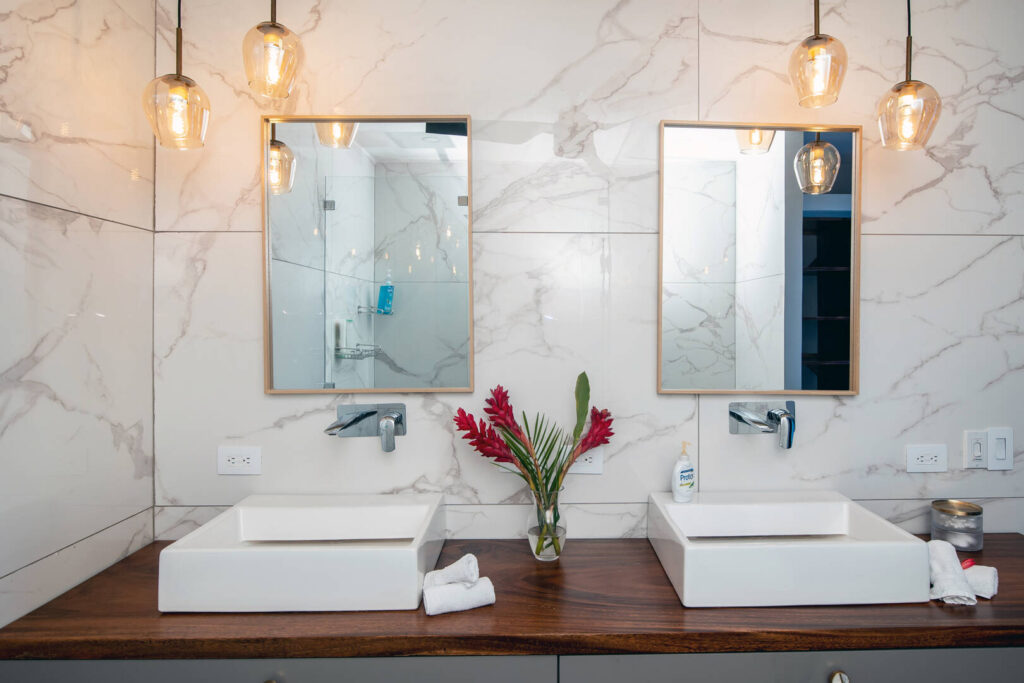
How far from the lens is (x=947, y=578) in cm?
111

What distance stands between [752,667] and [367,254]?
1.28 m

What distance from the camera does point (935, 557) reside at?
1.16 m

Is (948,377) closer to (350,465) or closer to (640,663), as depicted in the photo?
(640,663)

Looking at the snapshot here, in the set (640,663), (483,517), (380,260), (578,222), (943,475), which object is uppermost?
(578,222)

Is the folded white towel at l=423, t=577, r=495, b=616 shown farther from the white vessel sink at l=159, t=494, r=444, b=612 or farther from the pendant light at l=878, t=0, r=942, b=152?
the pendant light at l=878, t=0, r=942, b=152

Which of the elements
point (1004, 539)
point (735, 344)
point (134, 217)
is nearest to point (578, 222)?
point (735, 344)

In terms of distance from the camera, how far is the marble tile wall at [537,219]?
1.45 meters

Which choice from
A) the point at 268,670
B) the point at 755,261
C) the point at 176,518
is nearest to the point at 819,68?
the point at 755,261

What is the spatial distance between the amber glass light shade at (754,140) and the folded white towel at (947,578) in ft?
3.47

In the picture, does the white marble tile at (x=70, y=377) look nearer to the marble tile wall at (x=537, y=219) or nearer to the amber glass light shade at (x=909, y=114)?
the marble tile wall at (x=537, y=219)

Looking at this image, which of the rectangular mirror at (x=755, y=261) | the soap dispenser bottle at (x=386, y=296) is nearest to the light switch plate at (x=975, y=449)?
the rectangular mirror at (x=755, y=261)

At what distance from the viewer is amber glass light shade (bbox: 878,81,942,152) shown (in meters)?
1.29

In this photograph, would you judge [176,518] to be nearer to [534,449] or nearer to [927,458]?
[534,449]

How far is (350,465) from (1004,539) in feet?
5.89
